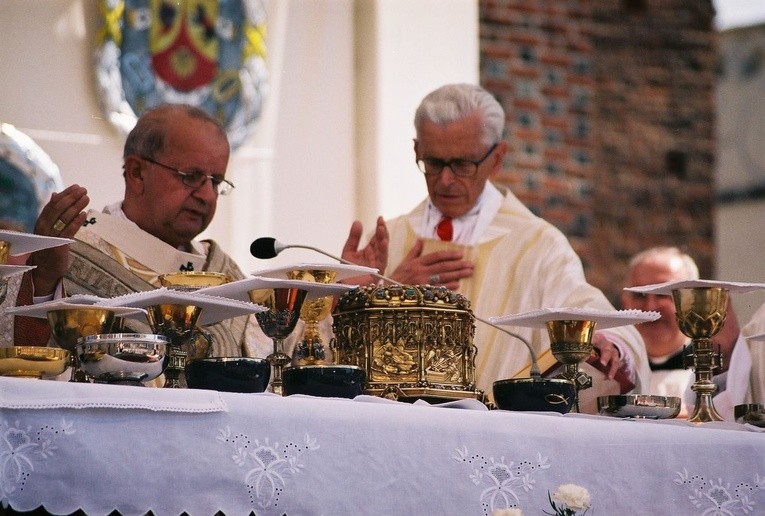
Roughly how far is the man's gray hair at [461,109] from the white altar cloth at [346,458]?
1.88 meters

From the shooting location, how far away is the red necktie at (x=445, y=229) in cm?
578

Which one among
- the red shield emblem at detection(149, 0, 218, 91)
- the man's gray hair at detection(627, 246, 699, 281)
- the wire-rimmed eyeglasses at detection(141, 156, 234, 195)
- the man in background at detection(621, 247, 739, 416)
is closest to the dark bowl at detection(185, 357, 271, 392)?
the wire-rimmed eyeglasses at detection(141, 156, 234, 195)

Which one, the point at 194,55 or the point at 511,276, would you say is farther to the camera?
the point at 194,55

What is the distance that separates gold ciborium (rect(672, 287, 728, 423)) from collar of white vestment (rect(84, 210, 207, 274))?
62.8 inches

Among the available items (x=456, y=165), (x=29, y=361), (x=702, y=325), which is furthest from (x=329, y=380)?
(x=456, y=165)

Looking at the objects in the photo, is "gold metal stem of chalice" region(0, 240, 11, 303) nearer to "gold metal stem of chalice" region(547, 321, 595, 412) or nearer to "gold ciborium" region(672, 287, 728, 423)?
"gold metal stem of chalice" region(547, 321, 595, 412)

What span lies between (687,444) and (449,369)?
688 mm

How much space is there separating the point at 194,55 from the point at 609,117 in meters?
3.94

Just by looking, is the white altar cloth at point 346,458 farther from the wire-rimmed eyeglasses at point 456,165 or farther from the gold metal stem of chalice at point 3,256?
the wire-rimmed eyeglasses at point 456,165

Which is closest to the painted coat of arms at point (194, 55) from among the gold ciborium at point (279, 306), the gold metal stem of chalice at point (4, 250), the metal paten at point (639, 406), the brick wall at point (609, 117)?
the brick wall at point (609, 117)

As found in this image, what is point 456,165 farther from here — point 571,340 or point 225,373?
point 225,373

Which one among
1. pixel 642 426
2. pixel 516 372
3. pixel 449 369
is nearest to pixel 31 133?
pixel 516 372

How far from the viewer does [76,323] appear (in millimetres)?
3730

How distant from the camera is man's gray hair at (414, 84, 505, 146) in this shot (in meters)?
5.47
